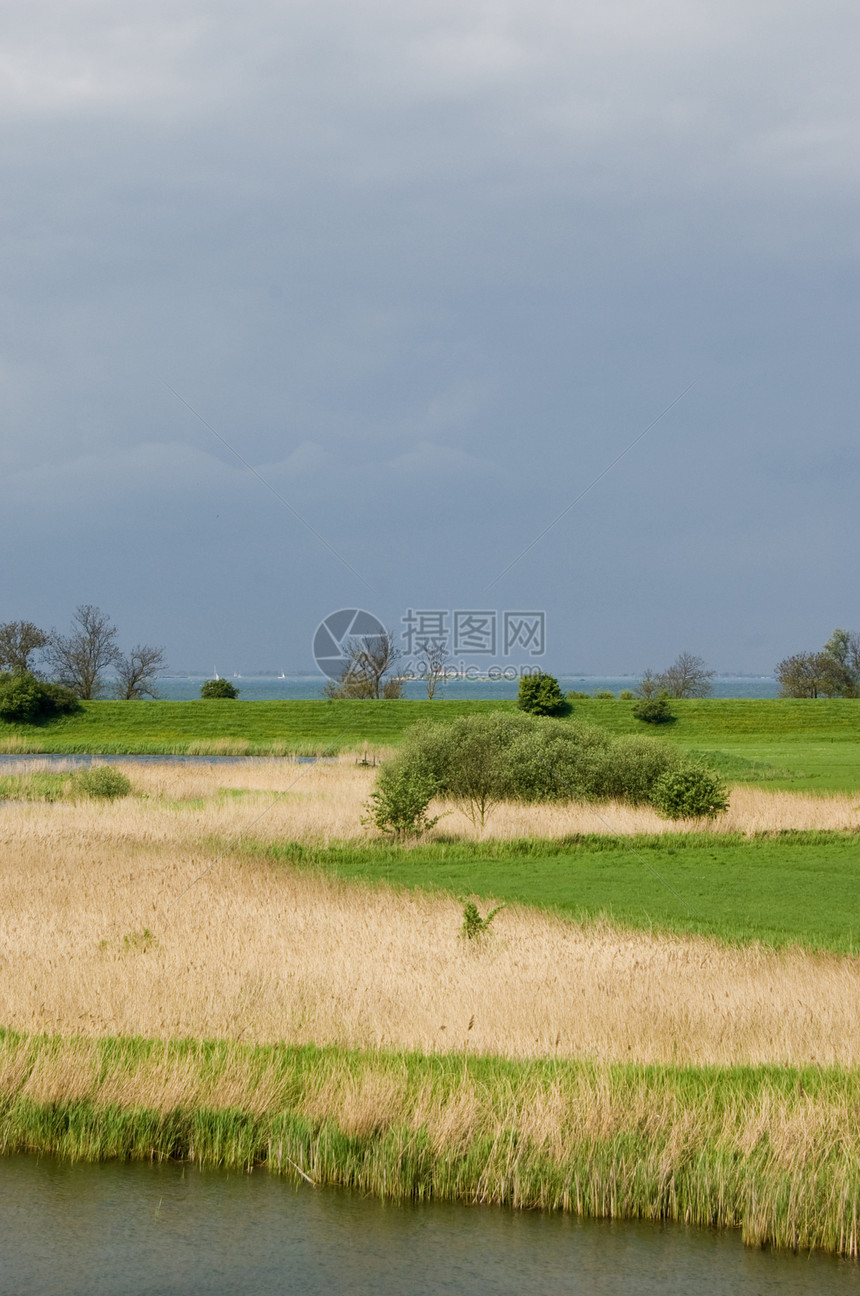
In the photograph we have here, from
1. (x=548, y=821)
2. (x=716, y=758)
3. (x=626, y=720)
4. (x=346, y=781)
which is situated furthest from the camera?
(x=626, y=720)

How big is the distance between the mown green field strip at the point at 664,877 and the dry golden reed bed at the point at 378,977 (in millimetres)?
1726

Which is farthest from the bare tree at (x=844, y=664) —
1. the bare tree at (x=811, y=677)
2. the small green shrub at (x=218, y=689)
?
the small green shrub at (x=218, y=689)

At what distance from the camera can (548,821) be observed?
26.2 metres

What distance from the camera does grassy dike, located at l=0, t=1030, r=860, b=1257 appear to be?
6973 millimetres

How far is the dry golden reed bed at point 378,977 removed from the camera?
9664 mm

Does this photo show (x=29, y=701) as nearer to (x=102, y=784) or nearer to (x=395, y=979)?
(x=102, y=784)

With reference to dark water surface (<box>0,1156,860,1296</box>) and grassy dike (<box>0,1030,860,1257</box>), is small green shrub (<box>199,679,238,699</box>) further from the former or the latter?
dark water surface (<box>0,1156,860,1296</box>)

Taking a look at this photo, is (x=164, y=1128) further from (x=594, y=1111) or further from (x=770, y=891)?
(x=770, y=891)

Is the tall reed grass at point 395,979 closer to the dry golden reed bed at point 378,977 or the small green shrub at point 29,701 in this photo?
the dry golden reed bed at point 378,977

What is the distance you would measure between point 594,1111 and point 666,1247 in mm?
1143

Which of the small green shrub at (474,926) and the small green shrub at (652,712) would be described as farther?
the small green shrub at (652,712)

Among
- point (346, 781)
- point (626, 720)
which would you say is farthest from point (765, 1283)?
point (626, 720)

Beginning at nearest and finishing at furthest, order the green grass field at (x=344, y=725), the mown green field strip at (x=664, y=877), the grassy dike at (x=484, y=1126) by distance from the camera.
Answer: the grassy dike at (x=484, y=1126) → the mown green field strip at (x=664, y=877) → the green grass field at (x=344, y=725)

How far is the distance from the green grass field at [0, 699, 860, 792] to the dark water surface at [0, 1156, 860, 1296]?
49.3 m
